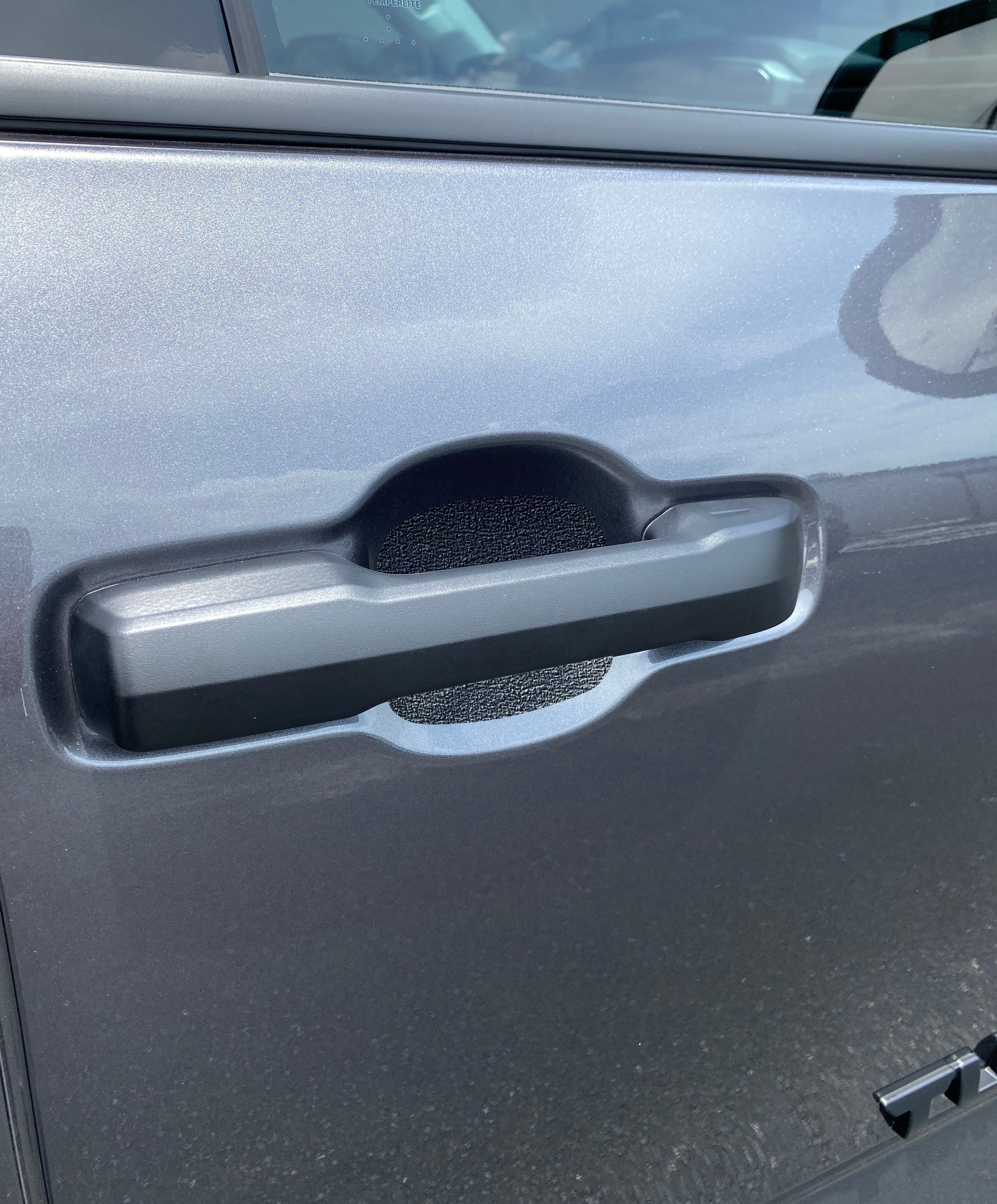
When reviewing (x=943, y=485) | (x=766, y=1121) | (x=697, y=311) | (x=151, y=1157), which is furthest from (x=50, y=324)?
(x=766, y=1121)

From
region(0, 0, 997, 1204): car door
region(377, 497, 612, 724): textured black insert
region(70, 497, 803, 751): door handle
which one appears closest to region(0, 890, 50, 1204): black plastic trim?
region(0, 0, 997, 1204): car door

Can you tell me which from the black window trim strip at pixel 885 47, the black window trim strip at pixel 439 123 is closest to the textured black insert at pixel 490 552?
the black window trim strip at pixel 439 123

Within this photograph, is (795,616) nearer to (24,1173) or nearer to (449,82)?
(449,82)

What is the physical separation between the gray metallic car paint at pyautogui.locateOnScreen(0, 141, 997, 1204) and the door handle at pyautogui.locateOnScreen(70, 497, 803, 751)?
3cm

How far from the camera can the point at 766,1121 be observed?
852mm

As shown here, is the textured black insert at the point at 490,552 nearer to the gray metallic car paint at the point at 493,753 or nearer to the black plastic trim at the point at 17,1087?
the gray metallic car paint at the point at 493,753

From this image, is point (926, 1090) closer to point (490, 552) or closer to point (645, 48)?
point (490, 552)

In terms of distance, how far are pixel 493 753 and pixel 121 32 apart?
0.55m

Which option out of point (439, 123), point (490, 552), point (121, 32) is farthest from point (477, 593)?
point (121, 32)

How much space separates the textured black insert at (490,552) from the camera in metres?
0.68

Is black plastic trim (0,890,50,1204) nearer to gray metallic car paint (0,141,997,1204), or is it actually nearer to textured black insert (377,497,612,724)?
gray metallic car paint (0,141,997,1204)

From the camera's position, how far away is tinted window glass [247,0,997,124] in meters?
0.74

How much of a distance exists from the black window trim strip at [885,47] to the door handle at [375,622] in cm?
42

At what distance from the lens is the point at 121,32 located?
0.65 m
